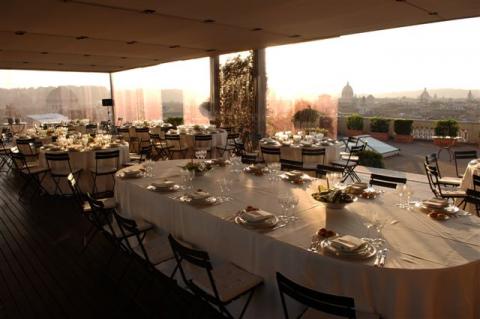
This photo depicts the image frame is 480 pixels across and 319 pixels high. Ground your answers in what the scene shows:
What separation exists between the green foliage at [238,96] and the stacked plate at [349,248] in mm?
8518

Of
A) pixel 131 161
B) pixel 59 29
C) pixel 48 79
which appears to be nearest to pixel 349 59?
pixel 131 161

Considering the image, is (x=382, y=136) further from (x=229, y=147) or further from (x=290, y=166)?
(x=290, y=166)

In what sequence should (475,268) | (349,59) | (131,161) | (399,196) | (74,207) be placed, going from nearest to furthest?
(475,268) → (399,196) → (74,207) → (131,161) → (349,59)

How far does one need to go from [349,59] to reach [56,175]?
7237 mm

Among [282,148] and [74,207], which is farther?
[282,148]

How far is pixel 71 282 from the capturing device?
348cm

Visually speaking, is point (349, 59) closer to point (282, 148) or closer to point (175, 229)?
point (282, 148)

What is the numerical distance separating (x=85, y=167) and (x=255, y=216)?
4.92 metres

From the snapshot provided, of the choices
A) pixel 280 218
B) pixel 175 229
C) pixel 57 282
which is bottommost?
pixel 57 282

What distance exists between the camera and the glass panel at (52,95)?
15633 millimetres

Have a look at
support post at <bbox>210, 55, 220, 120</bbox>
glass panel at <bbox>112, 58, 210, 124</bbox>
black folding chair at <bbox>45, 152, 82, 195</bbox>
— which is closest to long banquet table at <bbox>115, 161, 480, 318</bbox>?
black folding chair at <bbox>45, 152, 82, 195</bbox>

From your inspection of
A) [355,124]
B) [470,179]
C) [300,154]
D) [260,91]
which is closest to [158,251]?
[470,179]

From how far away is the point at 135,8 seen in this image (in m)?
4.79

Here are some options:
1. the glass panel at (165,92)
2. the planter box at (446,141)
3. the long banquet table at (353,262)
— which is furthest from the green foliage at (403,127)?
the long banquet table at (353,262)
